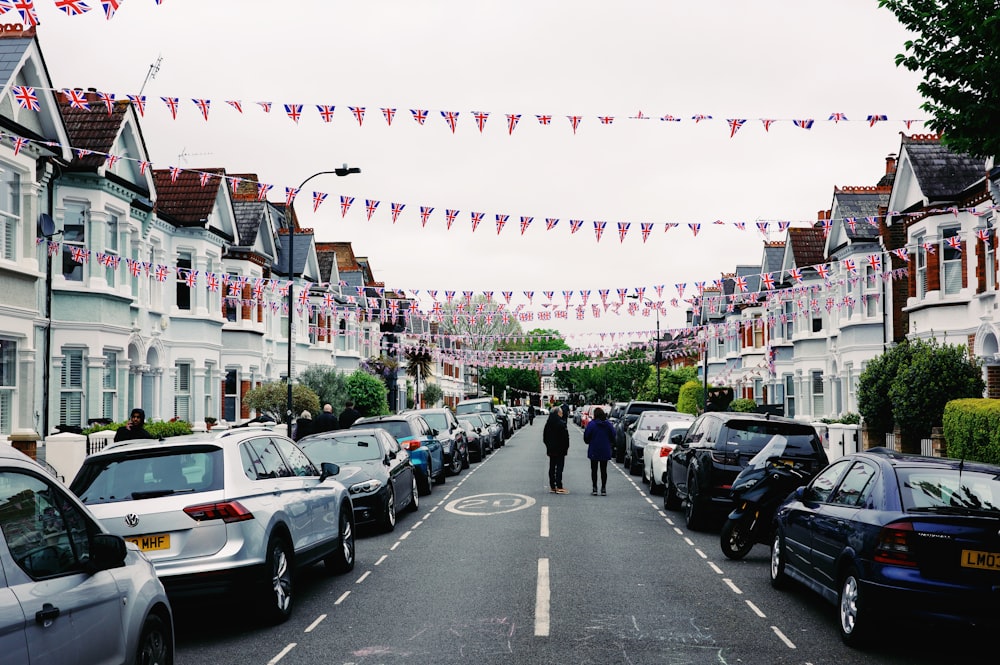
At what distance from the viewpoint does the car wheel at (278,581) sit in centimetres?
841

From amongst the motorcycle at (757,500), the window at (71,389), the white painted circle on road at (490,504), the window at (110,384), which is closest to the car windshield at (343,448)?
the white painted circle on road at (490,504)

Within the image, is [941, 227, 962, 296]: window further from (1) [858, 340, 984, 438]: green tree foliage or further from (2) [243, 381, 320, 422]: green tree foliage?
(2) [243, 381, 320, 422]: green tree foliage

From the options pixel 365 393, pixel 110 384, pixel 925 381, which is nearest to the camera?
pixel 925 381

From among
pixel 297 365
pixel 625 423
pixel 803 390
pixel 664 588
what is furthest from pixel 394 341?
pixel 664 588

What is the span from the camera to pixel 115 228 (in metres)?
23.8

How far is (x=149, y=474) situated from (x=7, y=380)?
12077 millimetres

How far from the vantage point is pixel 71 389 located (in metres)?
22.0

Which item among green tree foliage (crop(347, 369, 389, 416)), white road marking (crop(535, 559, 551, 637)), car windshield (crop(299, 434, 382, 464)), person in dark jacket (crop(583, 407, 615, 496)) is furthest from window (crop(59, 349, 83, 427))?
green tree foliage (crop(347, 369, 389, 416))

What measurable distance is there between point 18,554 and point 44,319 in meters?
18.4

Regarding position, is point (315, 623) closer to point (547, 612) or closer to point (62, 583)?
point (547, 612)

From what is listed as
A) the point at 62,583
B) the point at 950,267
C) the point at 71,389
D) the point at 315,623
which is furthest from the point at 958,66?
the point at 71,389

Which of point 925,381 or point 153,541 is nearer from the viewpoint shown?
point 153,541

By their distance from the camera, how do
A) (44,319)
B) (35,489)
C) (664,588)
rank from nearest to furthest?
(35,489) → (664,588) → (44,319)

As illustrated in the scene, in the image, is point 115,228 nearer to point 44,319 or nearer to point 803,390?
point 44,319
